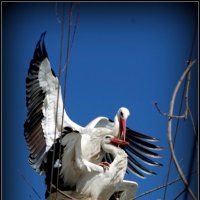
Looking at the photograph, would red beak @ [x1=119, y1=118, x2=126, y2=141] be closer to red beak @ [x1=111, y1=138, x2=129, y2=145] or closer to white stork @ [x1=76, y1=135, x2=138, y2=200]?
red beak @ [x1=111, y1=138, x2=129, y2=145]

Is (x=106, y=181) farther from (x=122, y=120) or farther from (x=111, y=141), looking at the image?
(x=122, y=120)

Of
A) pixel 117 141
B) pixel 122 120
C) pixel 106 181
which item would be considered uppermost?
pixel 122 120

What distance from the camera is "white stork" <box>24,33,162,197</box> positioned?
453 cm

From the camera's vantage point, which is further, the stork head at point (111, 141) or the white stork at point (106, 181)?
the stork head at point (111, 141)

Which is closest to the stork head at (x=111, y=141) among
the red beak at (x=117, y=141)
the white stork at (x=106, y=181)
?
the red beak at (x=117, y=141)

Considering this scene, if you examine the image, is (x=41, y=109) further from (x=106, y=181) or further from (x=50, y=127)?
(x=106, y=181)

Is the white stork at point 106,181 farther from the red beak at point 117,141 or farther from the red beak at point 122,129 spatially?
the red beak at point 122,129

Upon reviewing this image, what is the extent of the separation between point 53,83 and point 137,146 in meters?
1.02

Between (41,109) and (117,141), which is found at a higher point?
(41,109)

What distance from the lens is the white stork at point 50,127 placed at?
14.9ft

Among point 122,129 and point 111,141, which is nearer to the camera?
point 111,141

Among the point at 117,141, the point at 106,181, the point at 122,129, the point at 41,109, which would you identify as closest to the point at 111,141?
the point at 117,141

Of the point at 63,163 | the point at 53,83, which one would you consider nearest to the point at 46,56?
the point at 53,83

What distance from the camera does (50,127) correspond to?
4.66 m
